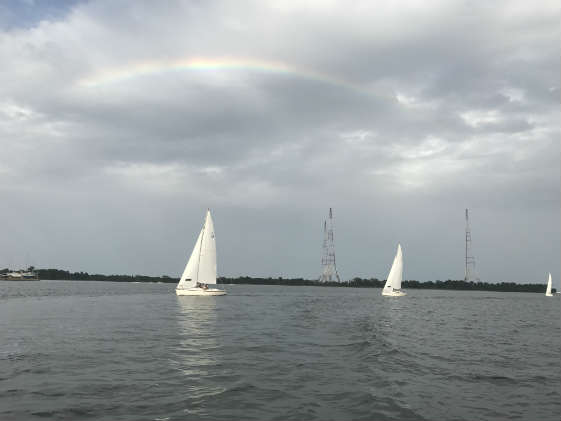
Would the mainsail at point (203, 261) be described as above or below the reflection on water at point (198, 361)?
above

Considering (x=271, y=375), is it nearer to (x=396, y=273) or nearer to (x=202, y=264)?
(x=202, y=264)

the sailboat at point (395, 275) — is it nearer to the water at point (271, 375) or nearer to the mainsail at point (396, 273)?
the mainsail at point (396, 273)

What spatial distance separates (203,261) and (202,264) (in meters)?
0.60

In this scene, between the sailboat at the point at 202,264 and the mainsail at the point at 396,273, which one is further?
the mainsail at the point at 396,273

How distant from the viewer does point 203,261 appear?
8794 cm

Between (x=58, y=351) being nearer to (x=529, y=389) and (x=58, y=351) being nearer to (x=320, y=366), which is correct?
(x=320, y=366)

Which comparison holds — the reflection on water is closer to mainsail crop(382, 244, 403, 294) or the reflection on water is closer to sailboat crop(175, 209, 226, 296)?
sailboat crop(175, 209, 226, 296)

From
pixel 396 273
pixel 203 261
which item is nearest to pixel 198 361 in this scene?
pixel 203 261

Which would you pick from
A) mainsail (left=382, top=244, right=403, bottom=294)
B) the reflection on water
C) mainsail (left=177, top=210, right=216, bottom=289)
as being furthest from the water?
mainsail (left=382, top=244, right=403, bottom=294)

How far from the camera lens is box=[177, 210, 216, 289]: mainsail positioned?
Answer: 88062 millimetres

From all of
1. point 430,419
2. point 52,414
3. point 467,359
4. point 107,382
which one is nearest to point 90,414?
point 52,414

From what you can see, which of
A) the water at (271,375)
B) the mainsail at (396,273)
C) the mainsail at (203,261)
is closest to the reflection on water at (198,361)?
the water at (271,375)

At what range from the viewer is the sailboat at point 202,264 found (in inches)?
3467

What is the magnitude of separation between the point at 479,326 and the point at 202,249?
53265 millimetres
